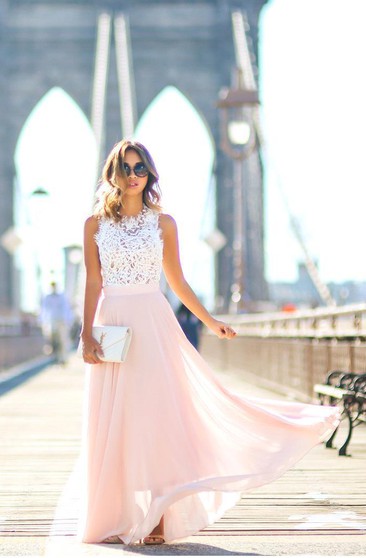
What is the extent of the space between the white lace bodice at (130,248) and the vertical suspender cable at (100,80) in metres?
57.9

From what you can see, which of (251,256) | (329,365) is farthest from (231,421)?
(251,256)

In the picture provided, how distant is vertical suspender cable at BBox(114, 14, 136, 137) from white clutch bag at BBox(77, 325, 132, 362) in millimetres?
57746

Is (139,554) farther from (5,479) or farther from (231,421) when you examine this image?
(5,479)

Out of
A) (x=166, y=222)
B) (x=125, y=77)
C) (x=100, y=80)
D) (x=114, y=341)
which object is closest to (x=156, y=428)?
(x=114, y=341)

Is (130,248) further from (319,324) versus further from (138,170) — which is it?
(319,324)

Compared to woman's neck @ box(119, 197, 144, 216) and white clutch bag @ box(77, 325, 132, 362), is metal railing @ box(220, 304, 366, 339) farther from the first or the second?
white clutch bag @ box(77, 325, 132, 362)

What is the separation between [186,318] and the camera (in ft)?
55.9

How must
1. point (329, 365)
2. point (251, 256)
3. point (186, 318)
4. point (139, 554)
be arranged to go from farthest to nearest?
point (251, 256)
point (186, 318)
point (329, 365)
point (139, 554)

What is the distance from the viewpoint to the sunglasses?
5.84 m

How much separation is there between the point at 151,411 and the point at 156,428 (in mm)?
66

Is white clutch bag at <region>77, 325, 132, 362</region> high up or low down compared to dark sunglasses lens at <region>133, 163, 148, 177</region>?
down

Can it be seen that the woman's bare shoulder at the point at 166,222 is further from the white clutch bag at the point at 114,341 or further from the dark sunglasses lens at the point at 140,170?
the white clutch bag at the point at 114,341

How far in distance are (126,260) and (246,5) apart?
56550 millimetres

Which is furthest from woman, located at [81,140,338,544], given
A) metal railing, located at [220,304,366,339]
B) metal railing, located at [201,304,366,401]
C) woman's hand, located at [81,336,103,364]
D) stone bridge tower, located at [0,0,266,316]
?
stone bridge tower, located at [0,0,266,316]
